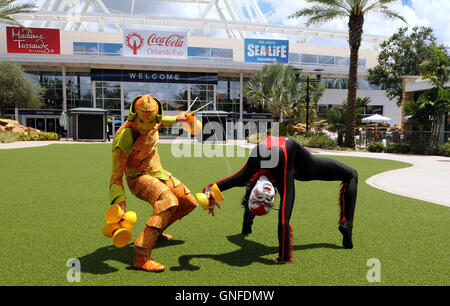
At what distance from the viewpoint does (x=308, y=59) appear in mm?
44000

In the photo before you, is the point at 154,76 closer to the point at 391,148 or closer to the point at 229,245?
the point at 391,148

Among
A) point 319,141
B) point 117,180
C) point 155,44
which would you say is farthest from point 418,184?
point 155,44

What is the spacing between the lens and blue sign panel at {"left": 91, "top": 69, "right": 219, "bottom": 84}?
112 ft

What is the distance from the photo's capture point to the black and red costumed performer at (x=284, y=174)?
11.2 ft

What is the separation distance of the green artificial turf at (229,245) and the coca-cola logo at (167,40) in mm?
29988

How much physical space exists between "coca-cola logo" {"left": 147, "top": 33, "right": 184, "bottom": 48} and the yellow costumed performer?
33.0 m

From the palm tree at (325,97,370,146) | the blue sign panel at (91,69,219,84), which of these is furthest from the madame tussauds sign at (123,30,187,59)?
the palm tree at (325,97,370,146)

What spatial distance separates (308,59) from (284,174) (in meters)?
43.8

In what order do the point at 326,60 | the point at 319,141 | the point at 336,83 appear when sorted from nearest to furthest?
the point at 319,141 < the point at 336,83 < the point at 326,60

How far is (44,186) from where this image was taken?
770 centimetres

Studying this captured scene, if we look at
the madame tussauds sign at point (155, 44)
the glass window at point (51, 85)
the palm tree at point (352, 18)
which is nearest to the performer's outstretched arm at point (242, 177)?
the palm tree at point (352, 18)

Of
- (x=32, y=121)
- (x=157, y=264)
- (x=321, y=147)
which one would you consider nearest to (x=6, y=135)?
(x=32, y=121)

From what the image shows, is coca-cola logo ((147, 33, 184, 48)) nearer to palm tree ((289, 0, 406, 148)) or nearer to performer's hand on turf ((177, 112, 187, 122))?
palm tree ((289, 0, 406, 148))

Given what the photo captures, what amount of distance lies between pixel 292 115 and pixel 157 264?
29864mm
